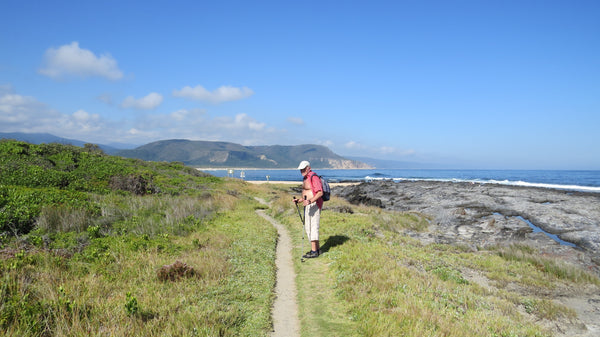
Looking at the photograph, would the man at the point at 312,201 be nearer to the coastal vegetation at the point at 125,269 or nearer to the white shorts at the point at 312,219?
the white shorts at the point at 312,219

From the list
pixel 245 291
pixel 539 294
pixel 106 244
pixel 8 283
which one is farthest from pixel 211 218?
pixel 539 294

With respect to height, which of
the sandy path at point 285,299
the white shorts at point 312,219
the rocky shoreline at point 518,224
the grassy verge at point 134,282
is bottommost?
the rocky shoreline at point 518,224

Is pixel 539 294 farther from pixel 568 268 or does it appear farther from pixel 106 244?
pixel 106 244

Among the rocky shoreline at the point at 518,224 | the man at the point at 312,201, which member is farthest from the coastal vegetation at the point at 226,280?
the rocky shoreline at the point at 518,224

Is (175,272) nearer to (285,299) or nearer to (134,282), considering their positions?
(134,282)

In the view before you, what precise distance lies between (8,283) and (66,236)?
4.86 meters

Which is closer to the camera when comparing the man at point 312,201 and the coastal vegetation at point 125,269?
the coastal vegetation at point 125,269

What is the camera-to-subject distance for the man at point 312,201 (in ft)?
34.3

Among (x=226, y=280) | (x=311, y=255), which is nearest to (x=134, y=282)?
(x=226, y=280)

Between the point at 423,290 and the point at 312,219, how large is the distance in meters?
4.29

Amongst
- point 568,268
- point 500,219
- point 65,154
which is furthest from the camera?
point 65,154

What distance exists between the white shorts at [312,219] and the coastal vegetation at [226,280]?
1017 mm

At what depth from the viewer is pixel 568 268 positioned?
496 inches

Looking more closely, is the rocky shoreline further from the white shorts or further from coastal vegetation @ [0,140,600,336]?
the white shorts
